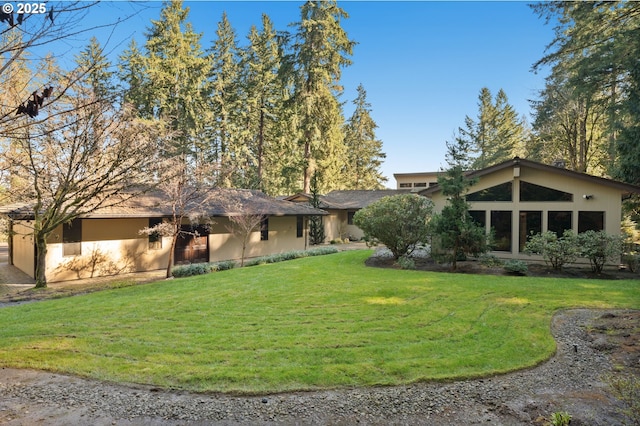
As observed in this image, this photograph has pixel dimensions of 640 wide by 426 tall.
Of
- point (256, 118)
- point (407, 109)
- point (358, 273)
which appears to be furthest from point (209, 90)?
point (358, 273)

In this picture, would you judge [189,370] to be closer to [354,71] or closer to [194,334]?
[194,334]

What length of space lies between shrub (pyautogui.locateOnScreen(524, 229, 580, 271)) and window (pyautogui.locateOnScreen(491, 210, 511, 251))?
4.90ft

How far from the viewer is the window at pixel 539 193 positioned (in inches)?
499

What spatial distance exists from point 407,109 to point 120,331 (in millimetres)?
22414

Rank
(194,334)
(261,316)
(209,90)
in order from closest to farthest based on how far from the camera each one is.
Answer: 1. (194,334)
2. (261,316)
3. (209,90)

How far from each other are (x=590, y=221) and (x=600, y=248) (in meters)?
1.99

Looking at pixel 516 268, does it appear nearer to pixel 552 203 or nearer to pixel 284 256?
pixel 552 203

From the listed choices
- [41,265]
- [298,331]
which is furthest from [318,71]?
[298,331]

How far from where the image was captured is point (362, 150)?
140 feet

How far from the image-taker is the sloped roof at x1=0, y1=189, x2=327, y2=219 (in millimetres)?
11672

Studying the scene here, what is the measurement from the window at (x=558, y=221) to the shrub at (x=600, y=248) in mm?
1491

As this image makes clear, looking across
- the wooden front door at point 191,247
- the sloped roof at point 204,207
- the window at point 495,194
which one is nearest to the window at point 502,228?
the window at point 495,194

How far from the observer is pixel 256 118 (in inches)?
1181

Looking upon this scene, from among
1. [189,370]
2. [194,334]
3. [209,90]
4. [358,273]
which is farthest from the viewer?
[209,90]
